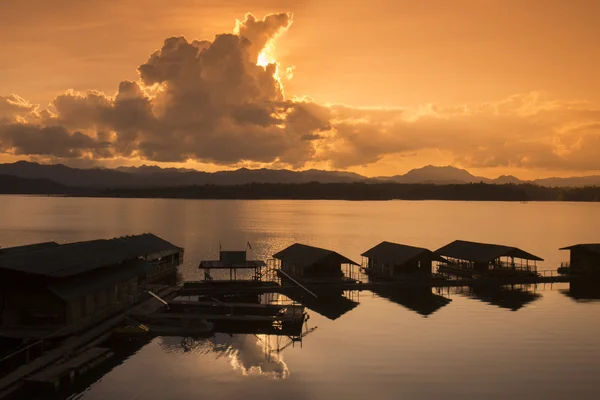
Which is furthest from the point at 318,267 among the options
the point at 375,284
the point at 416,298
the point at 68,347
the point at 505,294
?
the point at 68,347

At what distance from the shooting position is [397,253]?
7444 cm

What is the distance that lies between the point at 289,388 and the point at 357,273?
47.0 meters

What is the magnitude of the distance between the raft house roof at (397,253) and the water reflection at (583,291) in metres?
16.3

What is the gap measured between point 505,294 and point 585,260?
19.7m

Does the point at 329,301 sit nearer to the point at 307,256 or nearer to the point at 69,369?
the point at 307,256

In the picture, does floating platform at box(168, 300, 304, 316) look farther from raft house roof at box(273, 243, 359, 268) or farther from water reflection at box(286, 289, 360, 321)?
raft house roof at box(273, 243, 359, 268)

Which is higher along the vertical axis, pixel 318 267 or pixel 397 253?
pixel 397 253

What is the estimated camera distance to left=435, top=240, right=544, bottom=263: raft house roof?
243ft

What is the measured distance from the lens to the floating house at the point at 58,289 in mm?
40844

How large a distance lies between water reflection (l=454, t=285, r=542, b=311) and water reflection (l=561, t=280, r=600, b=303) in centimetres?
415

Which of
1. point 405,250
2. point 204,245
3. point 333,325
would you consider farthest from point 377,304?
point 204,245

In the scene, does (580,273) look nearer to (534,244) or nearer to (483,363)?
(483,363)

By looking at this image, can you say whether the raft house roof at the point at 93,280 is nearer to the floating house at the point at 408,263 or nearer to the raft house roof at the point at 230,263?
the raft house roof at the point at 230,263

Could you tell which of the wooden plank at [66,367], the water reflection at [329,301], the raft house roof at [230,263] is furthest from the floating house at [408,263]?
the wooden plank at [66,367]
